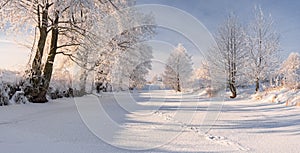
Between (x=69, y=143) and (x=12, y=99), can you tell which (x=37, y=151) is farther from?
(x=12, y=99)

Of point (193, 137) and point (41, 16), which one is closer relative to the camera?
point (193, 137)

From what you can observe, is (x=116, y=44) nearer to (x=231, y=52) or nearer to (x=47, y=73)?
(x=47, y=73)

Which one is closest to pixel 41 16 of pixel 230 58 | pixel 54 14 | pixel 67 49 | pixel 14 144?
pixel 54 14

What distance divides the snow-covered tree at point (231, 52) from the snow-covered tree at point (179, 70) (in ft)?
33.8

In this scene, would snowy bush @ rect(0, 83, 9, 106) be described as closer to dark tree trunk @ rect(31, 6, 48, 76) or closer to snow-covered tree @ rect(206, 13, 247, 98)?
dark tree trunk @ rect(31, 6, 48, 76)

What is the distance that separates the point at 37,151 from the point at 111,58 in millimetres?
10427

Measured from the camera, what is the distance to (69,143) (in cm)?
451

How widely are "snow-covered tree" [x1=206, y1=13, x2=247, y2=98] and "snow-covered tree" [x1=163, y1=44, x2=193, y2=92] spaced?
10.3 meters

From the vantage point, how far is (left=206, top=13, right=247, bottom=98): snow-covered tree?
21859 millimetres

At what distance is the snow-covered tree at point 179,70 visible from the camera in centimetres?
Result: 3372

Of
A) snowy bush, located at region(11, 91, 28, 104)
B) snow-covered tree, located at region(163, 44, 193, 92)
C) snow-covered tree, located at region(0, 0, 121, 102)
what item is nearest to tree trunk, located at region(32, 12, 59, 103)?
snow-covered tree, located at region(0, 0, 121, 102)

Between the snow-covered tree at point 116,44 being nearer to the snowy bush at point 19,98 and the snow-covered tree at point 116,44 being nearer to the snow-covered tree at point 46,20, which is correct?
the snow-covered tree at point 46,20

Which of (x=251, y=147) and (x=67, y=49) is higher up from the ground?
(x=67, y=49)

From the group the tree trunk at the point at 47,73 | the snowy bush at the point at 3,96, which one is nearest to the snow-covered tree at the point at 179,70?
the tree trunk at the point at 47,73
